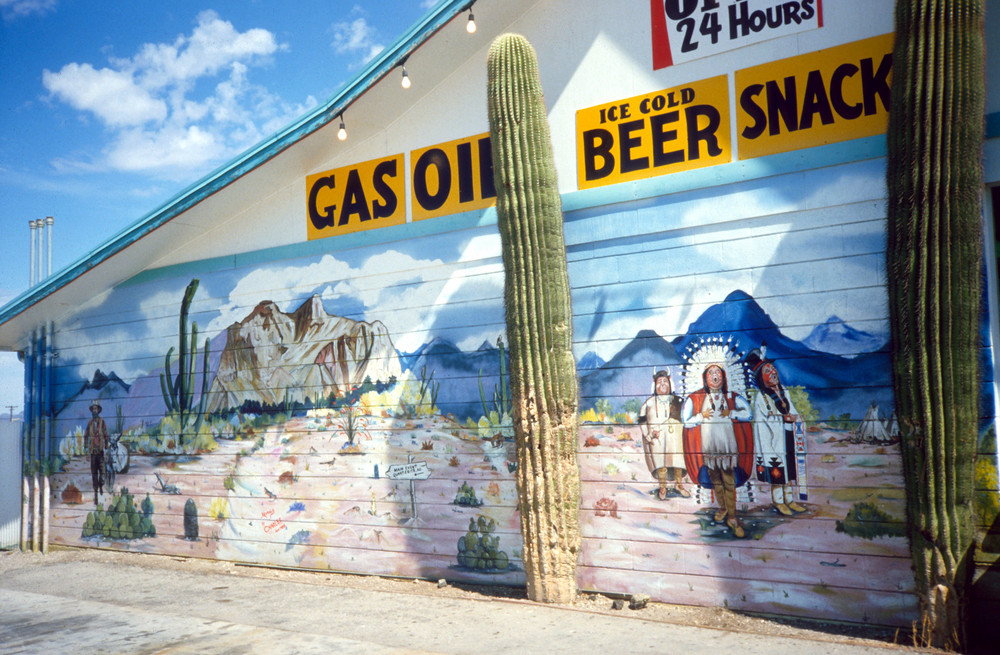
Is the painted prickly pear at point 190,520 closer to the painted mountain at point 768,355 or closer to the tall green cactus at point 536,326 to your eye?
the tall green cactus at point 536,326

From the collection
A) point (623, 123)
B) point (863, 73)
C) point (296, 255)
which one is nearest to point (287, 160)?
point (296, 255)

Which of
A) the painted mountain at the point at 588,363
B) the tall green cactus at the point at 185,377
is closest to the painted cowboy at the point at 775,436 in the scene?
the painted mountain at the point at 588,363

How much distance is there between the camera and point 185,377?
32.7ft

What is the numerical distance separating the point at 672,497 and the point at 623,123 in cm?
350

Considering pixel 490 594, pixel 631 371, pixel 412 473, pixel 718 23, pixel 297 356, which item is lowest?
pixel 490 594

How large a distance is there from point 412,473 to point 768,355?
3.90 metres

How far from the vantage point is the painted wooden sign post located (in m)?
8.08

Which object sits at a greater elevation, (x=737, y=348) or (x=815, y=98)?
(x=815, y=98)

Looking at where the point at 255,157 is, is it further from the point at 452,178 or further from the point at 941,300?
the point at 941,300

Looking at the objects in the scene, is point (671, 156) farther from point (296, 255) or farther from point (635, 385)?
point (296, 255)

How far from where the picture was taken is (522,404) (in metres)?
6.86

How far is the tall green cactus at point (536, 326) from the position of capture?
6.75 metres

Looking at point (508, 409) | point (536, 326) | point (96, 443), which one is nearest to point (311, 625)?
point (508, 409)

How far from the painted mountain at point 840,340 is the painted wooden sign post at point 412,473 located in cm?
405
